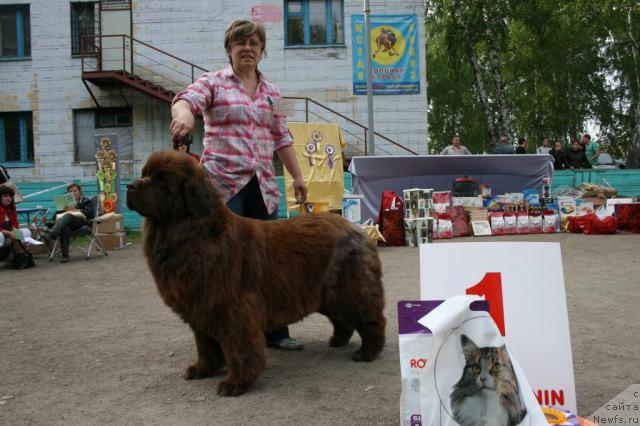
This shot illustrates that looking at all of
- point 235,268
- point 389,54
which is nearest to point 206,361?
point 235,268

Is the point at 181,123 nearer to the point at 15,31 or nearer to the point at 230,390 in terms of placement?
the point at 230,390

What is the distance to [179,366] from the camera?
356 centimetres

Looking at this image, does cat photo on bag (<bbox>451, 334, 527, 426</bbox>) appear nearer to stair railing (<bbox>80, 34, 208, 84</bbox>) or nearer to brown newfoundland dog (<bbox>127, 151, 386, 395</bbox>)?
brown newfoundland dog (<bbox>127, 151, 386, 395</bbox>)

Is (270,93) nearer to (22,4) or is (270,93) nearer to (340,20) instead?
(340,20)

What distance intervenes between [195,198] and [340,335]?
5.19 feet

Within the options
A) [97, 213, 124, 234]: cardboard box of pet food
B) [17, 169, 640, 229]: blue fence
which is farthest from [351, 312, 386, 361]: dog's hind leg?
[17, 169, 640, 229]: blue fence

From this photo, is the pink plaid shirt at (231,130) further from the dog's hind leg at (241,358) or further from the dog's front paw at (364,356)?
the dog's front paw at (364,356)

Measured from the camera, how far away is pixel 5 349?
4.10 metres

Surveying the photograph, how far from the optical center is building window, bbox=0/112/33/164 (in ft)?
56.2

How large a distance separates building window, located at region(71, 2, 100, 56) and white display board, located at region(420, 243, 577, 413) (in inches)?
655

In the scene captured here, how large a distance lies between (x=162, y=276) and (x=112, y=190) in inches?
396

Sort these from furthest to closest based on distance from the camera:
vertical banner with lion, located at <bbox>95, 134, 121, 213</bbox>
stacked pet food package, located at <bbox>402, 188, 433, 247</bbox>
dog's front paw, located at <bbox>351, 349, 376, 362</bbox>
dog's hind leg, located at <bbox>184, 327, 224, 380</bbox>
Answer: vertical banner with lion, located at <bbox>95, 134, 121, 213</bbox>
stacked pet food package, located at <bbox>402, 188, 433, 247</bbox>
dog's front paw, located at <bbox>351, 349, 376, 362</bbox>
dog's hind leg, located at <bbox>184, 327, 224, 380</bbox>

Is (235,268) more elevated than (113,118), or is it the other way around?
(113,118)

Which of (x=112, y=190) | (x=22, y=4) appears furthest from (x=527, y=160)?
(x=22, y=4)
